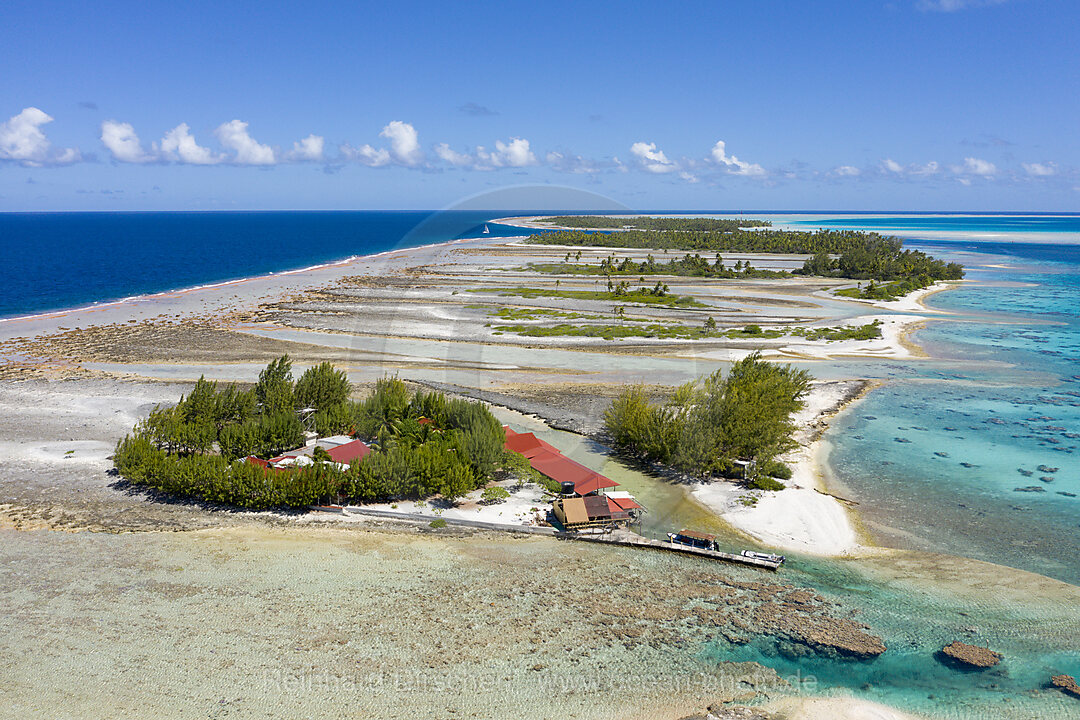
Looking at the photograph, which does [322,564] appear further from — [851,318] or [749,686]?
[851,318]

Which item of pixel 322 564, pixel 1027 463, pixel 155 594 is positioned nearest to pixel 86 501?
pixel 155 594

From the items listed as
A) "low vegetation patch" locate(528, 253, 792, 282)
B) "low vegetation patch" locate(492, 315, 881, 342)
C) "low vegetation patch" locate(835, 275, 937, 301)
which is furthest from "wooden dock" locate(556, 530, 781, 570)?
"low vegetation patch" locate(528, 253, 792, 282)

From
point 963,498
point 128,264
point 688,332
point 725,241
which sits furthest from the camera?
point 725,241

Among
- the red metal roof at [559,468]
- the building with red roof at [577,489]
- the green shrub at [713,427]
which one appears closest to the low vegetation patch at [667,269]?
the green shrub at [713,427]

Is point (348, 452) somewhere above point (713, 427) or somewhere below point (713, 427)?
below

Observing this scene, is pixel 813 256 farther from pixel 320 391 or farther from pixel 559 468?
pixel 559 468

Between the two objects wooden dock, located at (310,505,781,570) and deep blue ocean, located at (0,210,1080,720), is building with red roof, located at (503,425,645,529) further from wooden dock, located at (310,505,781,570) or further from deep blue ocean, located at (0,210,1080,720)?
deep blue ocean, located at (0,210,1080,720)

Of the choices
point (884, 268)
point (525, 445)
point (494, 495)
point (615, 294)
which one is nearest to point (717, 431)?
point (525, 445)
